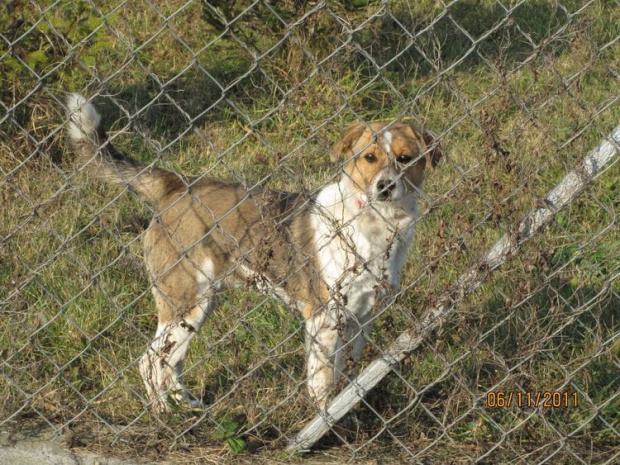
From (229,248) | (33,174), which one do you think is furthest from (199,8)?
(229,248)

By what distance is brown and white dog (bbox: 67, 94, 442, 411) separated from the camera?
329 cm

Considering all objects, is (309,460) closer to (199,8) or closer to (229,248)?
(229,248)

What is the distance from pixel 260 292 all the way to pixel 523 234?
88cm

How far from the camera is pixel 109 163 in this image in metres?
3.68

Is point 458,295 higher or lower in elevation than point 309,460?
higher

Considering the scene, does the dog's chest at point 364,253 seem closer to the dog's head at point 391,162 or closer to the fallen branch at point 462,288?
the dog's head at point 391,162

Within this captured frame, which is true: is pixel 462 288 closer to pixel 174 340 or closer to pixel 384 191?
pixel 384 191

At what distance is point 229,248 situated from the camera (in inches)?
148

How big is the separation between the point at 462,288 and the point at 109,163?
1.73 meters

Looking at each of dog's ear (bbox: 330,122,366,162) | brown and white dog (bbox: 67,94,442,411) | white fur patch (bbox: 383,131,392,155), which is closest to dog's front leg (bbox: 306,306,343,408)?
brown and white dog (bbox: 67,94,442,411)

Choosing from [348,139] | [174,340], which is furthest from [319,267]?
[174,340]
